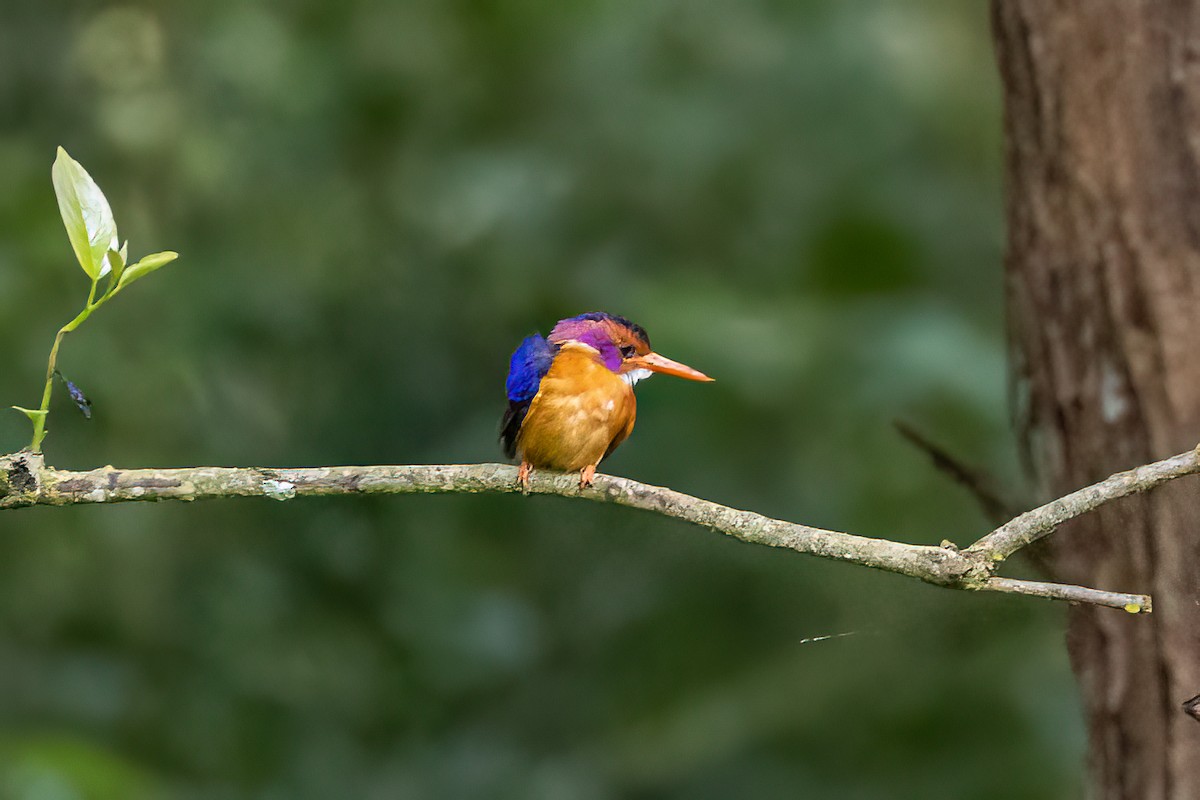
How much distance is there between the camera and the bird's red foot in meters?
1.61

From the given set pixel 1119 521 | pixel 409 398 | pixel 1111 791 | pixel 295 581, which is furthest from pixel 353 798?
pixel 1119 521

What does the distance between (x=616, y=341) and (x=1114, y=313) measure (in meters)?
0.72

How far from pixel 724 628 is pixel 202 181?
1.84 m

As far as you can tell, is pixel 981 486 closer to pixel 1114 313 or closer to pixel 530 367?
pixel 1114 313

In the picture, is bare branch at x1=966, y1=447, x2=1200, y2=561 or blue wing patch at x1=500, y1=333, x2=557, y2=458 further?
blue wing patch at x1=500, y1=333, x2=557, y2=458

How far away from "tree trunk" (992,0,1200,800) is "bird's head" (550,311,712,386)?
0.57 metres

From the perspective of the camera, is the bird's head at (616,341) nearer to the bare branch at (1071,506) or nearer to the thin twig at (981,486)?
the thin twig at (981,486)

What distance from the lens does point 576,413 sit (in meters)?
1.85

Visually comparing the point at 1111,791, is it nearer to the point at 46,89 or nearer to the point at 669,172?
the point at 669,172

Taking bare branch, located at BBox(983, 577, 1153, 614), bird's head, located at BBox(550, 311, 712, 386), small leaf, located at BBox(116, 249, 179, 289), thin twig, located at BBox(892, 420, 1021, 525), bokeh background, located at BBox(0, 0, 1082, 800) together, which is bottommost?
bare branch, located at BBox(983, 577, 1153, 614)

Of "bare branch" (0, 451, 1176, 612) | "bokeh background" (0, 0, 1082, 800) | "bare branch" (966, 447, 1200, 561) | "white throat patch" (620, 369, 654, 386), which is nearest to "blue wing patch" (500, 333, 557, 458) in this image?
"white throat patch" (620, 369, 654, 386)

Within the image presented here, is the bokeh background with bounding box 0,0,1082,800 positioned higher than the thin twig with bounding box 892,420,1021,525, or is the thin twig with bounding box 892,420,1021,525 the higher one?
the bokeh background with bounding box 0,0,1082,800

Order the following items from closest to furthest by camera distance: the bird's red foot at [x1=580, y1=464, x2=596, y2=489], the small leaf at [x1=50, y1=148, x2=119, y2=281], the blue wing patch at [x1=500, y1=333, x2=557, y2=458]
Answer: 1. the small leaf at [x1=50, y1=148, x2=119, y2=281]
2. the bird's red foot at [x1=580, y1=464, x2=596, y2=489]
3. the blue wing patch at [x1=500, y1=333, x2=557, y2=458]

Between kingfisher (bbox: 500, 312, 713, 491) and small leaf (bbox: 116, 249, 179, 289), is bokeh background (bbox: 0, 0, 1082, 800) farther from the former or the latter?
small leaf (bbox: 116, 249, 179, 289)
